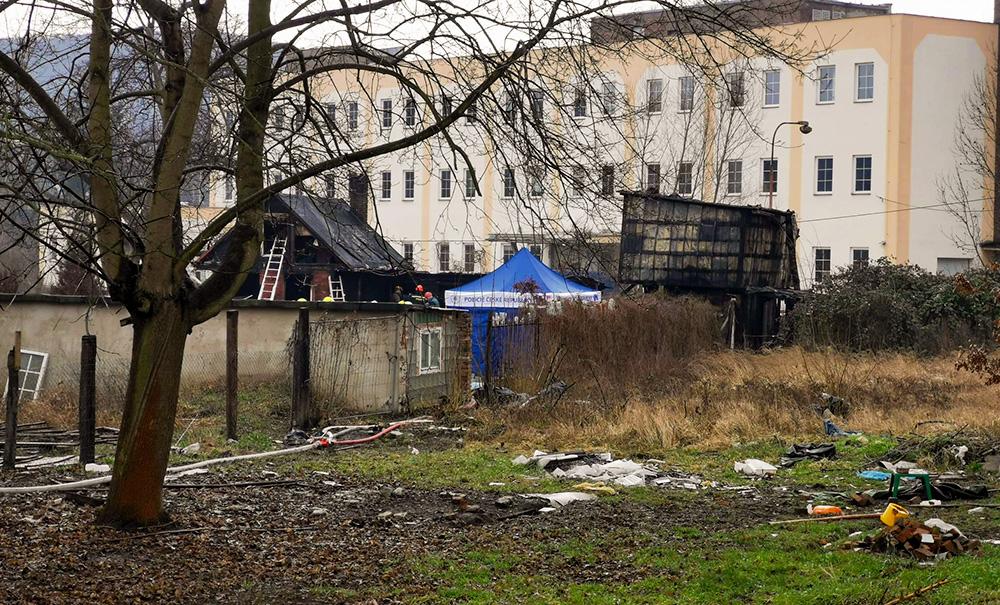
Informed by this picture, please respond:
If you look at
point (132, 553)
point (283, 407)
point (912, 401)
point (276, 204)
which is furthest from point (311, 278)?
point (132, 553)

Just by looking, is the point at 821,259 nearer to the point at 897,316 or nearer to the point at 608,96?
the point at 897,316

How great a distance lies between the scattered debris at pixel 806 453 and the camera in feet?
43.3

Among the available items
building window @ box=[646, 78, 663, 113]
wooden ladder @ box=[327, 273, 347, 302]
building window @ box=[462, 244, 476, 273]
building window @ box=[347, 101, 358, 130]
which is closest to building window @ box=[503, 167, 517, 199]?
building window @ box=[646, 78, 663, 113]

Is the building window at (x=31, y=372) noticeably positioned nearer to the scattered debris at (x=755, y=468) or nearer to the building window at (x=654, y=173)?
the building window at (x=654, y=173)

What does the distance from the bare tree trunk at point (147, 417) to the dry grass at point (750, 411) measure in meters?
7.18

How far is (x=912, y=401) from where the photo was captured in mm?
18000

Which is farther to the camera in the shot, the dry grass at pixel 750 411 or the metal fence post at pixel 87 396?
the dry grass at pixel 750 411

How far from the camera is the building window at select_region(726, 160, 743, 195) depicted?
46.7 metres

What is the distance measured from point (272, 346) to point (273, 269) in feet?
59.7

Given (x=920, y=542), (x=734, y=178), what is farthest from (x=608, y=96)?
(x=734, y=178)

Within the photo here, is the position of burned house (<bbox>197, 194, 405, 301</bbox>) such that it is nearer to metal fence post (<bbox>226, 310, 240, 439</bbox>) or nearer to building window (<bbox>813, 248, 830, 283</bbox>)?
building window (<bbox>813, 248, 830, 283</bbox>)

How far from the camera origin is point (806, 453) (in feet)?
44.2

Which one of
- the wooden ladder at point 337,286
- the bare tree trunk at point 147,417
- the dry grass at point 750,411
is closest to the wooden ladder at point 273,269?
the wooden ladder at point 337,286

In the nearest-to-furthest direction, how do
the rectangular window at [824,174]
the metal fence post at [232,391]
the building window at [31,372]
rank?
the metal fence post at [232,391] → the building window at [31,372] → the rectangular window at [824,174]
